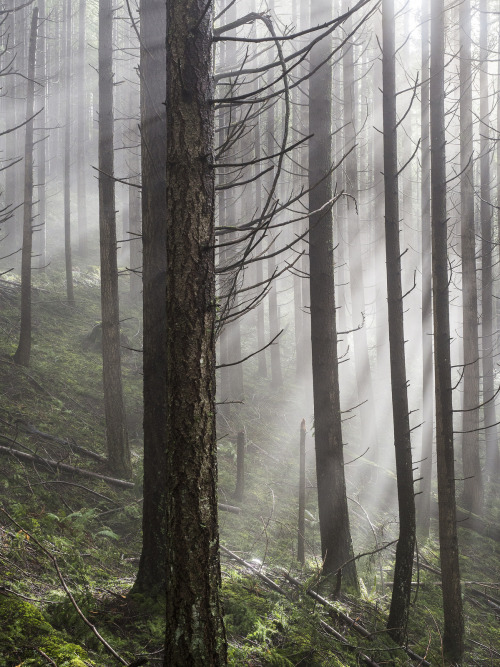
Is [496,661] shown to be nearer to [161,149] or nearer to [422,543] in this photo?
[422,543]

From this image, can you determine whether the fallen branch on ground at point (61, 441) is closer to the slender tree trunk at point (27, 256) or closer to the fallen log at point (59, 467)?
the fallen log at point (59, 467)

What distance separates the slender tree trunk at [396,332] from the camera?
4926 mm

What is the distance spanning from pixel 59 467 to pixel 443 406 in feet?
18.9

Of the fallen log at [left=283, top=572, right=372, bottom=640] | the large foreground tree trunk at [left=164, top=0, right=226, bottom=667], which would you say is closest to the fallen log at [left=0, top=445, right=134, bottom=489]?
the fallen log at [left=283, top=572, right=372, bottom=640]

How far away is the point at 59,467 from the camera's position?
7133 millimetres

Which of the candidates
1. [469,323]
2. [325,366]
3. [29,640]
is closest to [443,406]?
[325,366]

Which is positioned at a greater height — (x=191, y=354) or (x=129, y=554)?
(x=191, y=354)

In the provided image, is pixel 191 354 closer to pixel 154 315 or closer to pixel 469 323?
pixel 154 315

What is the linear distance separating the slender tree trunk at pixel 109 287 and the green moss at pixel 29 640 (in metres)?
5.02

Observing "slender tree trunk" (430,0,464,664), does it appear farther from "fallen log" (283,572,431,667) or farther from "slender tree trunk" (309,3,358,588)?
"slender tree trunk" (309,3,358,588)

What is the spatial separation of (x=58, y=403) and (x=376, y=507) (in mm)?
8249

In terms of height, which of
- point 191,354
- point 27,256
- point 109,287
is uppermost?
point 27,256

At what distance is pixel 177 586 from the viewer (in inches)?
92.7

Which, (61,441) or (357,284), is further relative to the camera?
(357,284)
